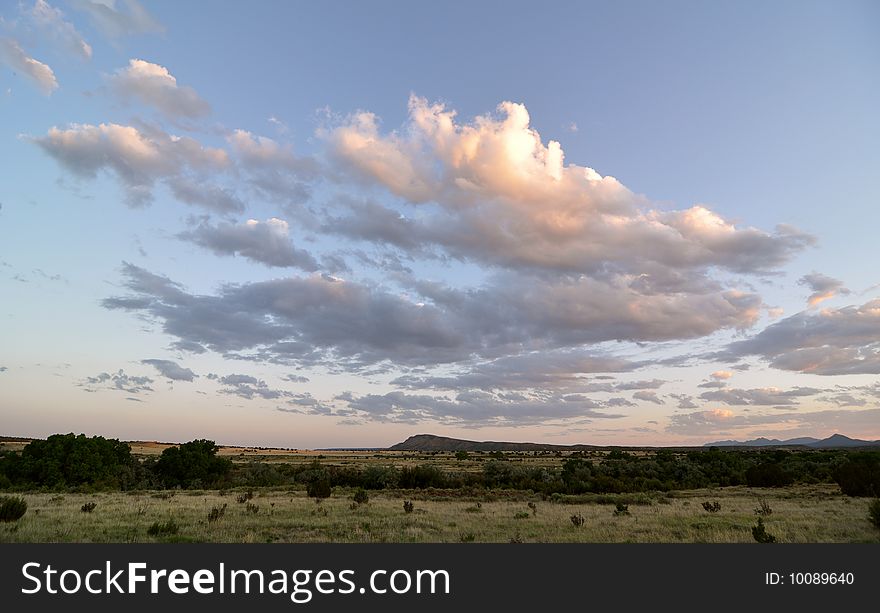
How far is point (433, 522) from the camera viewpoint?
20.8 meters

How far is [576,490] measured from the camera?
40.0m

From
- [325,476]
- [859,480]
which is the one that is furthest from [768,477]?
[325,476]

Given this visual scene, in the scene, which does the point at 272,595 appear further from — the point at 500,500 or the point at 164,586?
the point at 500,500

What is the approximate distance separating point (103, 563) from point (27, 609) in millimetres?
1708

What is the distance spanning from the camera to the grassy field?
55.8 ft

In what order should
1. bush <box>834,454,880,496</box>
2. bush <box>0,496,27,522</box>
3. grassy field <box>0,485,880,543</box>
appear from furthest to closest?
bush <box>834,454,880,496</box>
bush <box>0,496,27,522</box>
grassy field <box>0,485,880,543</box>

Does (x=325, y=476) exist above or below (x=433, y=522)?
below

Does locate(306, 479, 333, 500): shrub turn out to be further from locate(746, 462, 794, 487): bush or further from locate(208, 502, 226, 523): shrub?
locate(746, 462, 794, 487): bush

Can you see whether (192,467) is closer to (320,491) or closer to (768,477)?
(320,491)

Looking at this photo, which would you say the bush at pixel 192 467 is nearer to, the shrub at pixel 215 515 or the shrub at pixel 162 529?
the shrub at pixel 215 515

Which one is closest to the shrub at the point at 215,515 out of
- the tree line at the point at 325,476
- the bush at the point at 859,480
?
the tree line at the point at 325,476

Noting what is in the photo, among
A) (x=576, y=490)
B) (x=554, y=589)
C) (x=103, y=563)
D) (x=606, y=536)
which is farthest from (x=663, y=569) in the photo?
(x=576, y=490)

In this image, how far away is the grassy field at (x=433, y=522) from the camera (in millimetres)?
17016

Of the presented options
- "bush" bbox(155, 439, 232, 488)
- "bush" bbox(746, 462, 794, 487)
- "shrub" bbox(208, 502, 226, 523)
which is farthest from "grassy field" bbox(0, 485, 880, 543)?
"bush" bbox(155, 439, 232, 488)
